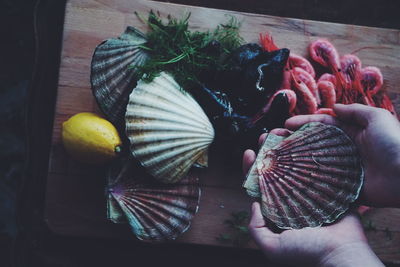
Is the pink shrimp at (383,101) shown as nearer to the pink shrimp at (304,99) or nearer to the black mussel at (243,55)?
A: the pink shrimp at (304,99)

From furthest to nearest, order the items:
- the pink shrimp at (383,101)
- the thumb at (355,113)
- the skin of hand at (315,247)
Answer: the pink shrimp at (383,101), the thumb at (355,113), the skin of hand at (315,247)

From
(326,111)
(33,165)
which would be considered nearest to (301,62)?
(326,111)

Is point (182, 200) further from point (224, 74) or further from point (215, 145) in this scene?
point (224, 74)

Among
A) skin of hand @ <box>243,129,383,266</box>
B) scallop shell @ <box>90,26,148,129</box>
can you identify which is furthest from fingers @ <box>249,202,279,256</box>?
scallop shell @ <box>90,26,148,129</box>

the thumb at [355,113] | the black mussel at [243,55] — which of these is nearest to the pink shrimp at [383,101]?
the thumb at [355,113]

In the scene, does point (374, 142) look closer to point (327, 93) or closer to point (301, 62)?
point (327, 93)

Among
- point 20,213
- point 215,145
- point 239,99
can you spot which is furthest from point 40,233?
point 239,99
